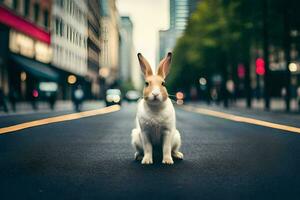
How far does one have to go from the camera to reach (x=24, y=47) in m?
37.2

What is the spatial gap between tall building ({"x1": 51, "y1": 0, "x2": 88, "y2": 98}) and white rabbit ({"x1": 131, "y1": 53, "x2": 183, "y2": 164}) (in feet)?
139

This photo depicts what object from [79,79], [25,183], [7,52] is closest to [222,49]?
[7,52]

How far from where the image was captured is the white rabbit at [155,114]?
5715 millimetres

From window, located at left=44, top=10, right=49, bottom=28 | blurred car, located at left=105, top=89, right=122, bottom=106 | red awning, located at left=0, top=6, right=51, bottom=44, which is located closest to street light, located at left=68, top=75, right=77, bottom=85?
red awning, located at left=0, top=6, right=51, bottom=44

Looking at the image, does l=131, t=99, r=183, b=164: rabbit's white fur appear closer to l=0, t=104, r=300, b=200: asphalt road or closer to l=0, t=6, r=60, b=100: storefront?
l=0, t=104, r=300, b=200: asphalt road

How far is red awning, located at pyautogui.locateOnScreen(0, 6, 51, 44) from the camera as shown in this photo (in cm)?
3250

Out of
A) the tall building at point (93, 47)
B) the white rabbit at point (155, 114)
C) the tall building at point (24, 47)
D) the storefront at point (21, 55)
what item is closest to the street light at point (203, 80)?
the tall building at point (93, 47)

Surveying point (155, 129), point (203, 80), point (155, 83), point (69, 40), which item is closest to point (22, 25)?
point (69, 40)

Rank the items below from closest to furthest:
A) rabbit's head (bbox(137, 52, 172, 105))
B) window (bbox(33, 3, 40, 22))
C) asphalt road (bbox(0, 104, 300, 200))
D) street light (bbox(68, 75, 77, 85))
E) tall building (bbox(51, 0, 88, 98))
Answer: asphalt road (bbox(0, 104, 300, 200))
rabbit's head (bbox(137, 52, 172, 105))
window (bbox(33, 3, 40, 22))
tall building (bbox(51, 0, 88, 98))
street light (bbox(68, 75, 77, 85))

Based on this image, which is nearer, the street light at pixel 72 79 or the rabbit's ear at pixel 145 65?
the rabbit's ear at pixel 145 65

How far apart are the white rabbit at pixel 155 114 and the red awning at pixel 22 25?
28.3 m

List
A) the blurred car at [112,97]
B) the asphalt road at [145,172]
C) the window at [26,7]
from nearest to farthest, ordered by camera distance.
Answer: the asphalt road at [145,172] → the window at [26,7] → the blurred car at [112,97]

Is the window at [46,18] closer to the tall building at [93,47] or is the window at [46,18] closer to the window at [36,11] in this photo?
the window at [36,11]

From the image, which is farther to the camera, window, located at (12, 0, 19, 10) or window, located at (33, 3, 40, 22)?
window, located at (33, 3, 40, 22)
